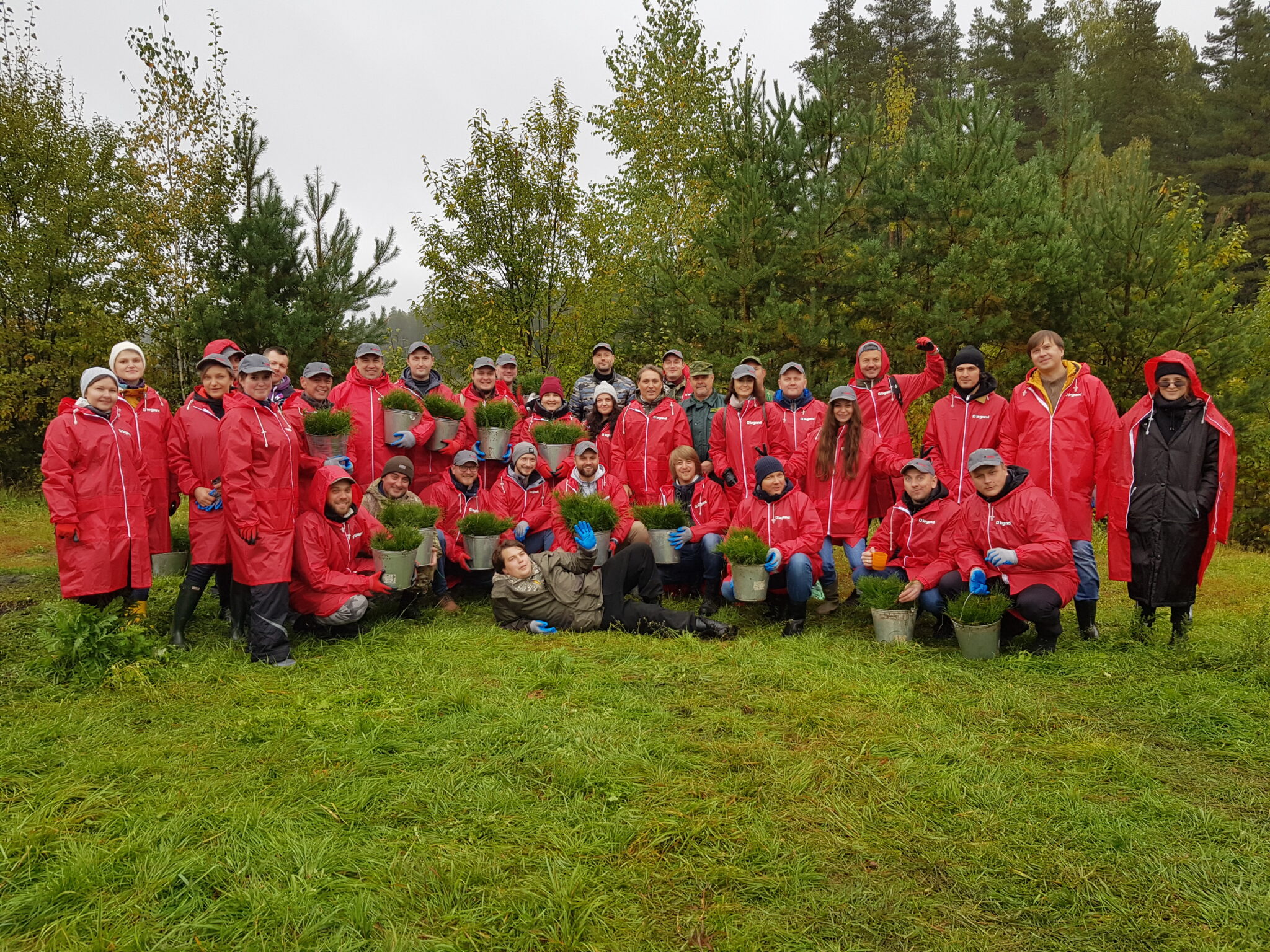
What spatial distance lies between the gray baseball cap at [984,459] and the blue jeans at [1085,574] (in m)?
0.99

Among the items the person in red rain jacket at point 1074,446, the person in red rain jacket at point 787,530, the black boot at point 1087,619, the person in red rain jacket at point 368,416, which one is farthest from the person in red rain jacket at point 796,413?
the person in red rain jacket at point 368,416

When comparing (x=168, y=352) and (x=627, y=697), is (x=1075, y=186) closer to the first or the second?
(x=627, y=697)

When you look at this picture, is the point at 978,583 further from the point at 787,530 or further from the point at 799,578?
the point at 787,530

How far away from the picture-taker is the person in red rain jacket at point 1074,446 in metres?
5.70

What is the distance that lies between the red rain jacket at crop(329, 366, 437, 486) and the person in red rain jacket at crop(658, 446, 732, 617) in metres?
2.32

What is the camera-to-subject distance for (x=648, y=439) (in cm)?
732

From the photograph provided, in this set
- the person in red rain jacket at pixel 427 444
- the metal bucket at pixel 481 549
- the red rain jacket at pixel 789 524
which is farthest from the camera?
the person in red rain jacket at pixel 427 444

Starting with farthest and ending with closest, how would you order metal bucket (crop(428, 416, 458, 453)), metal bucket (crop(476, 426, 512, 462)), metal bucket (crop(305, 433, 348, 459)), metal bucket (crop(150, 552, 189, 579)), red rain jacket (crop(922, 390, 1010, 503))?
metal bucket (crop(476, 426, 512, 462))
metal bucket (crop(428, 416, 458, 453))
red rain jacket (crop(922, 390, 1010, 503))
metal bucket (crop(305, 433, 348, 459))
metal bucket (crop(150, 552, 189, 579))

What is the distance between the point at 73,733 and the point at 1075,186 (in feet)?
46.3

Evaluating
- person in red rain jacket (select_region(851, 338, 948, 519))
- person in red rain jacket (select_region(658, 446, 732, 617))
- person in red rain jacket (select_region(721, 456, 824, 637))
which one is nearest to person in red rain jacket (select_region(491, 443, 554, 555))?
person in red rain jacket (select_region(658, 446, 732, 617))

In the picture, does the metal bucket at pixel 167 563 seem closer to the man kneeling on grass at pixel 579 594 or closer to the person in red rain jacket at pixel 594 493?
the man kneeling on grass at pixel 579 594

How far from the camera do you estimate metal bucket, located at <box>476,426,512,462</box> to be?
6.98 m

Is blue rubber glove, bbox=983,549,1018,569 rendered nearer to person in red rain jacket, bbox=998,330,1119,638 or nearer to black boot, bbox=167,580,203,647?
person in red rain jacket, bbox=998,330,1119,638

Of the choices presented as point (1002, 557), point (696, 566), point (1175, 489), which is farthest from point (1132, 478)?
point (696, 566)
